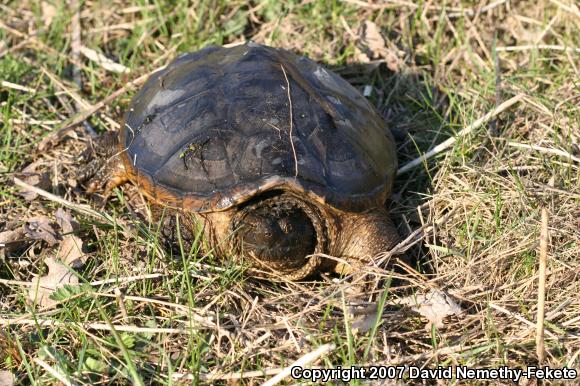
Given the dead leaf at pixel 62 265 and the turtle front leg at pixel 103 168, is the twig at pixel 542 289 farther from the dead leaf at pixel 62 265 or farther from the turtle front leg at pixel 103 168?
the turtle front leg at pixel 103 168

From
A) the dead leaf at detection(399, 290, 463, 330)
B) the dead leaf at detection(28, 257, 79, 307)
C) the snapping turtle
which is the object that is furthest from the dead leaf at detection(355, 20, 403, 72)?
the dead leaf at detection(28, 257, 79, 307)

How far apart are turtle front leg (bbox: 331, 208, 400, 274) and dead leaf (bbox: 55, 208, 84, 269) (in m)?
1.44

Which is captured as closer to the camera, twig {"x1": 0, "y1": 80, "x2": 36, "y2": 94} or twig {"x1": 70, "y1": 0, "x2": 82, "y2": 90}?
twig {"x1": 0, "y1": 80, "x2": 36, "y2": 94}

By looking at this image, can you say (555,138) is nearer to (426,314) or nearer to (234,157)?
(426,314)

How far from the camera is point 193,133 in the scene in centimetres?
394

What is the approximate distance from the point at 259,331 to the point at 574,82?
9.48ft

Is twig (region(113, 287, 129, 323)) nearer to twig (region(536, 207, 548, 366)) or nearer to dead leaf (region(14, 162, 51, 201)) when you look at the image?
dead leaf (region(14, 162, 51, 201))

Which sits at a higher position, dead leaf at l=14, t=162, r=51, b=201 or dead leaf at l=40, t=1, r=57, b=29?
dead leaf at l=40, t=1, r=57, b=29

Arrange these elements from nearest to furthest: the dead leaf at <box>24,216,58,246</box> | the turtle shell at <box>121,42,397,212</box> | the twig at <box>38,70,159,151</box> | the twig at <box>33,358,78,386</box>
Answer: the twig at <box>33,358,78,386</box> → the turtle shell at <box>121,42,397,212</box> → the dead leaf at <box>24,216,58,246</box> → the twig at <box>38,70,159,151</box>

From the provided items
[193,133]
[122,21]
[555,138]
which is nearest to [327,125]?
[193,133]

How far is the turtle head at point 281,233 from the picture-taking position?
11.9 feet

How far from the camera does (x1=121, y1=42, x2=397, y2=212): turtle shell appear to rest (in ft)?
12.2

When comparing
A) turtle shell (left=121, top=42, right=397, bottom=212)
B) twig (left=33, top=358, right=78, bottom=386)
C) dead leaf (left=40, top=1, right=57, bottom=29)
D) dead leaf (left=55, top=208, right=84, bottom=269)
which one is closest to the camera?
twig (left=33, top=358, right=78, bottom=386)

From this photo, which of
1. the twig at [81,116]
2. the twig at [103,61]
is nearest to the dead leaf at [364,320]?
the twig at [81,116]
